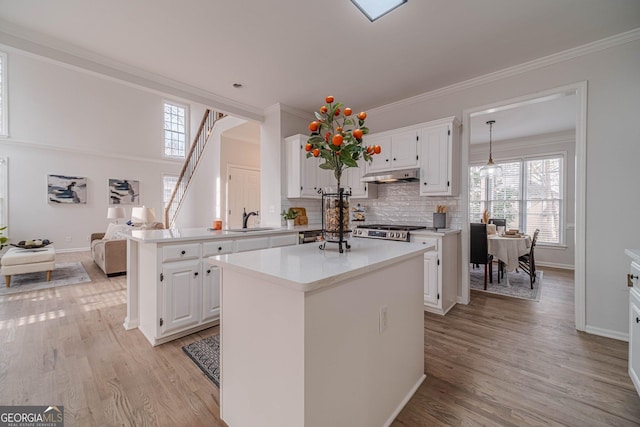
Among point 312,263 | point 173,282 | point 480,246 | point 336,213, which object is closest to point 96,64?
point 173,282

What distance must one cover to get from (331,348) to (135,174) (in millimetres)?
9286

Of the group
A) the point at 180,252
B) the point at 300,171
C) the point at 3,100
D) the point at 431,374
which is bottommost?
the point at 431,374

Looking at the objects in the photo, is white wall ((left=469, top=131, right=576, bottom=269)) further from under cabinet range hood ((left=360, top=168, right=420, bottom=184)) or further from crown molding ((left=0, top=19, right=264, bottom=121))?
crown molding ((left=0, top=19, right=264, bottom=121))

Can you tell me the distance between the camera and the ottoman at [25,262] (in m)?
4.07

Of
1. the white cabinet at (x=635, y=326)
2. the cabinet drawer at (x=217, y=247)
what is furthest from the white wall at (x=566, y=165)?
the cabinet drawer at (x=217, y=247)

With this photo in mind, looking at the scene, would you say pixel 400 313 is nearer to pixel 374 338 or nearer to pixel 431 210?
pixel 374 338

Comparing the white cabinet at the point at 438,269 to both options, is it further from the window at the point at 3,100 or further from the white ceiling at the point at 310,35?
the window at the point at 3,100

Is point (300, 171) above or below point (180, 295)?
above

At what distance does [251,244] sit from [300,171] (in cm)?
152

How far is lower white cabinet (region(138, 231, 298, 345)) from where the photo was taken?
93.6 inches

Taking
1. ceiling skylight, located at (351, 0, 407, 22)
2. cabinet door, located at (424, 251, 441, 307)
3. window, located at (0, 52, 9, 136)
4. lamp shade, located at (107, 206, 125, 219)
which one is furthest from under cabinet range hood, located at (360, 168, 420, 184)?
window, located at (0, 52, 9, 136)

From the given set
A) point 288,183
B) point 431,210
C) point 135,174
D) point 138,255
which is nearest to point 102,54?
point 138,255

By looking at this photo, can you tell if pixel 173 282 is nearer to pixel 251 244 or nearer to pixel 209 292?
pixel 209 292

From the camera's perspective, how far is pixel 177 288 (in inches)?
97.3
